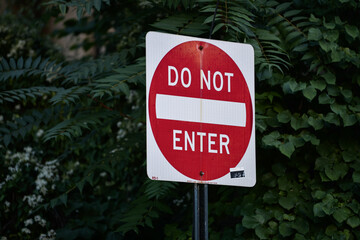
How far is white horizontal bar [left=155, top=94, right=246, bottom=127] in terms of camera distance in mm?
2426

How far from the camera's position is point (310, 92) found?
387cm

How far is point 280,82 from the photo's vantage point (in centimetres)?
400

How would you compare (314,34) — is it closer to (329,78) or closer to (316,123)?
(329,78)

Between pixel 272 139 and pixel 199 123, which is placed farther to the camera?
pixel 272 139

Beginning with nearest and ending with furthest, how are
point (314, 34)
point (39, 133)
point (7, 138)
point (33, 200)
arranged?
point (314, 34) < point (7, 138) < point (33, 200) < point (39, 133)

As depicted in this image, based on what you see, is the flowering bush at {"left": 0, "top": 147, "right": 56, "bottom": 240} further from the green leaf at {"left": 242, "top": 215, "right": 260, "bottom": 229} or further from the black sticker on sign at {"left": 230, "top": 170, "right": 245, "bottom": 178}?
the black sticker on sign at {"left": 230, "top": 170, "right": 245, "bottom": 178}

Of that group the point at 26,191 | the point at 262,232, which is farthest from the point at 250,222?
the point at 26,191

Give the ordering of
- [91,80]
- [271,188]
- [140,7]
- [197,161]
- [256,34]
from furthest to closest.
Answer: [140,7], [91,80], [271,188], [256,34], [197,161]

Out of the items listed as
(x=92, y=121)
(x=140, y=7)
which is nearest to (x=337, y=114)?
(x=92, y=121)

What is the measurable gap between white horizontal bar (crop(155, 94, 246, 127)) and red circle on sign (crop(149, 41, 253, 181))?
0.04 ft

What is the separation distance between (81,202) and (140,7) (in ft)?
5.84

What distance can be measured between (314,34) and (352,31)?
0.99ft

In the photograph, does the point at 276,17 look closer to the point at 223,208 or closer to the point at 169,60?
the point at 223,208

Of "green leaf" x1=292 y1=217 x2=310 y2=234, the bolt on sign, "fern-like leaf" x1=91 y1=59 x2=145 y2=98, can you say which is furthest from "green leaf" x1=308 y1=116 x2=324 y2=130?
the bolt on sign
